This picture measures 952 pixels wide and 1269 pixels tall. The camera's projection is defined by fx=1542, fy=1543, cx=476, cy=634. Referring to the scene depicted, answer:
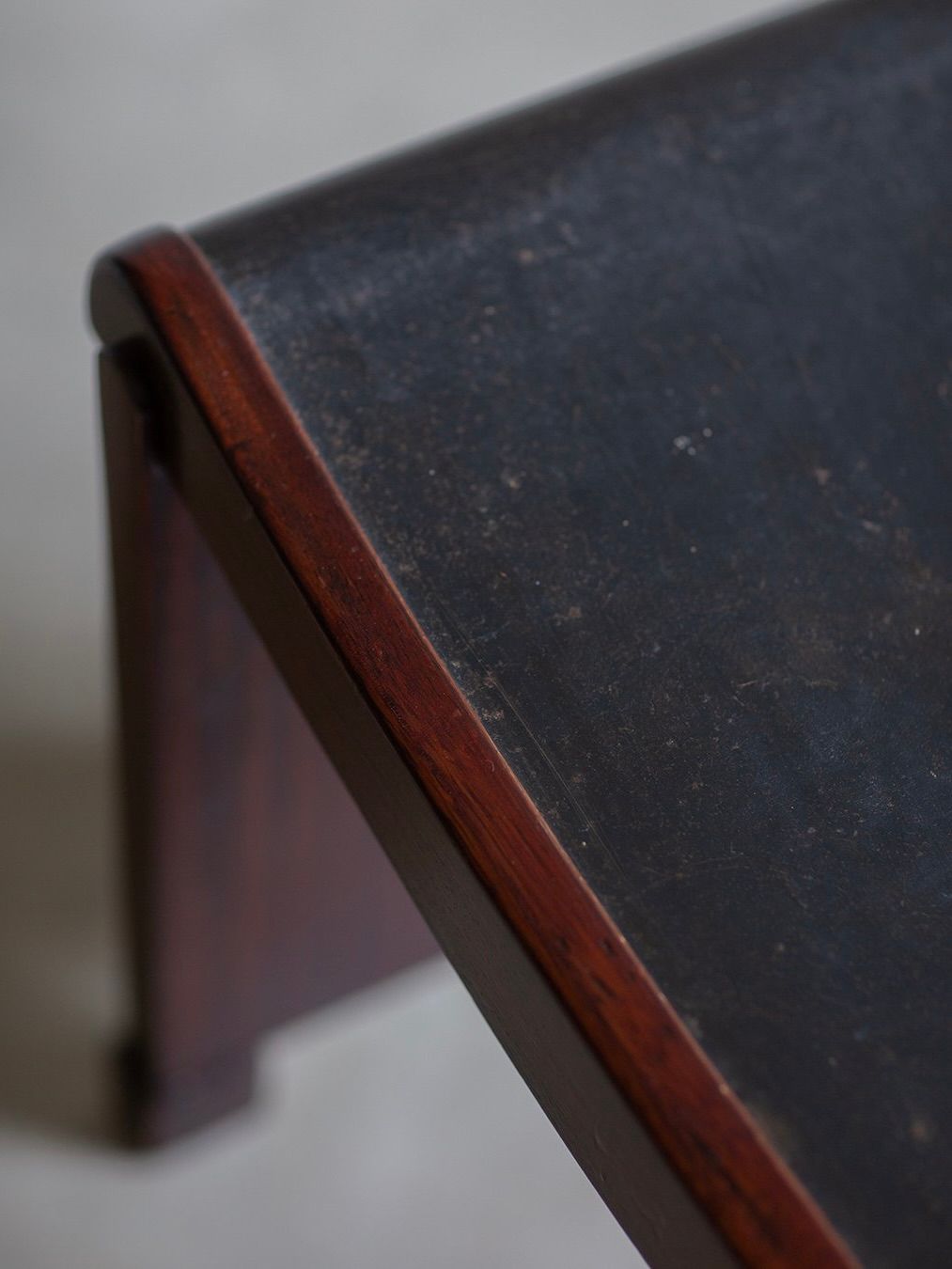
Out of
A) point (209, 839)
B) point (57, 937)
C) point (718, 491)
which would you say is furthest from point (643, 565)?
point (57, 937)

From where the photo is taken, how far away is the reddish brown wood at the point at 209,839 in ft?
2.39

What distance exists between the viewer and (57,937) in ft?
3.85

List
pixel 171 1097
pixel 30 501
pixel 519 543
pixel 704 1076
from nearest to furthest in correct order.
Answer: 1. pixel 704 1076
2. pixel 519 543
3. pixel 171 1097
4. pixel 30 501

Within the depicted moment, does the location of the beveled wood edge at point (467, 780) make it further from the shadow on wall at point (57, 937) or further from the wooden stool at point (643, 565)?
the shadow on wall at point (57, 937)

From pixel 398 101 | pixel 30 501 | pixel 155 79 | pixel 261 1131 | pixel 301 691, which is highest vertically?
pixel 155 79

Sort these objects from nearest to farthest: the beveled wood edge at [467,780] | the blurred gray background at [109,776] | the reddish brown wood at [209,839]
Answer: the beveled wood edge at [467,780], the reddish brown wood at [209,839], the blurred gray background at [109,776]

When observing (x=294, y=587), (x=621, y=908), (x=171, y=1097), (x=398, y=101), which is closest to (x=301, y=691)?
(x=294, y=587)

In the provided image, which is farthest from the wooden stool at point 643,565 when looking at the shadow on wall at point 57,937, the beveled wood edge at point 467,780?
the shadow on wall at point 57,937

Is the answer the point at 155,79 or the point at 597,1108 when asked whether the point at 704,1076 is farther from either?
the point at 155,79

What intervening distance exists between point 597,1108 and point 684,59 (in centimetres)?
49

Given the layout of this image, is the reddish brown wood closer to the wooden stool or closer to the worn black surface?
the wooden stool

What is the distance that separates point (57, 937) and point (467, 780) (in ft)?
2.48

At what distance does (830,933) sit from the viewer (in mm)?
505

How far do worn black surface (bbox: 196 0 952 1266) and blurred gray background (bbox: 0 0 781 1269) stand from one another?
667 millimetres
